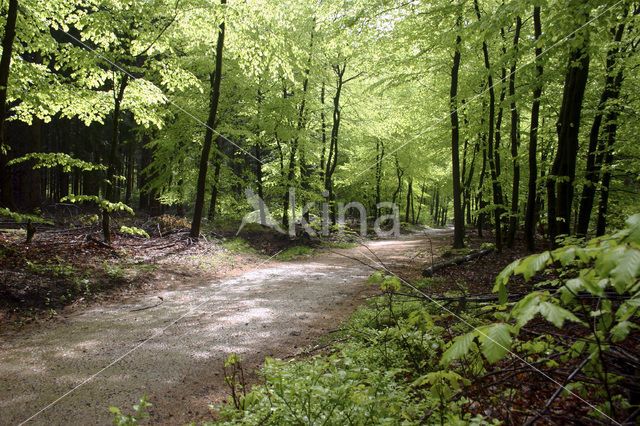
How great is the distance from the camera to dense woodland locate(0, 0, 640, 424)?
2.09m

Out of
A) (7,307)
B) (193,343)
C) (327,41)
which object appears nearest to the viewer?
(193,343)

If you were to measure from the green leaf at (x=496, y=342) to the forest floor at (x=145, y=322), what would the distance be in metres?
1.66

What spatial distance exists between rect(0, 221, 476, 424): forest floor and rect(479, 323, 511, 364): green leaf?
1.66 m

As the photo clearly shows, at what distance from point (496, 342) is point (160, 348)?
4.76 meters

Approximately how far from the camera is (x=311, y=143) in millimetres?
16906

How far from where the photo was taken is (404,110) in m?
17.4

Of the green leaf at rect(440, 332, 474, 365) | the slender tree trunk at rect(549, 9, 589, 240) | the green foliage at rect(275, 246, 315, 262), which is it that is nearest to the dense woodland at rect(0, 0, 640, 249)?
the slender tree trunk at rect(549, 9, 589, 240)

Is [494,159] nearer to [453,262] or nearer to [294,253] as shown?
[453,262]

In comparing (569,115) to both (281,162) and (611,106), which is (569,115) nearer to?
(611,106)

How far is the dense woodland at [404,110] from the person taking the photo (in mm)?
2085

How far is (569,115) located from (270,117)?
12.4m

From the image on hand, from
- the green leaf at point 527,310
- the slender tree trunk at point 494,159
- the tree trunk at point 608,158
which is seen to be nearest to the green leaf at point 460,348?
the green leaf at point 527,310

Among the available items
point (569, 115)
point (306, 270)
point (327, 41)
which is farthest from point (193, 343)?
point (327, 41)

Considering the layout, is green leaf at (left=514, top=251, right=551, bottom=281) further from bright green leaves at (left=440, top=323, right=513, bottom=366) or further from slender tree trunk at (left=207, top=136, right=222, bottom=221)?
slender tree trunk at (left=207, top=136, right=222, bottom=221)
